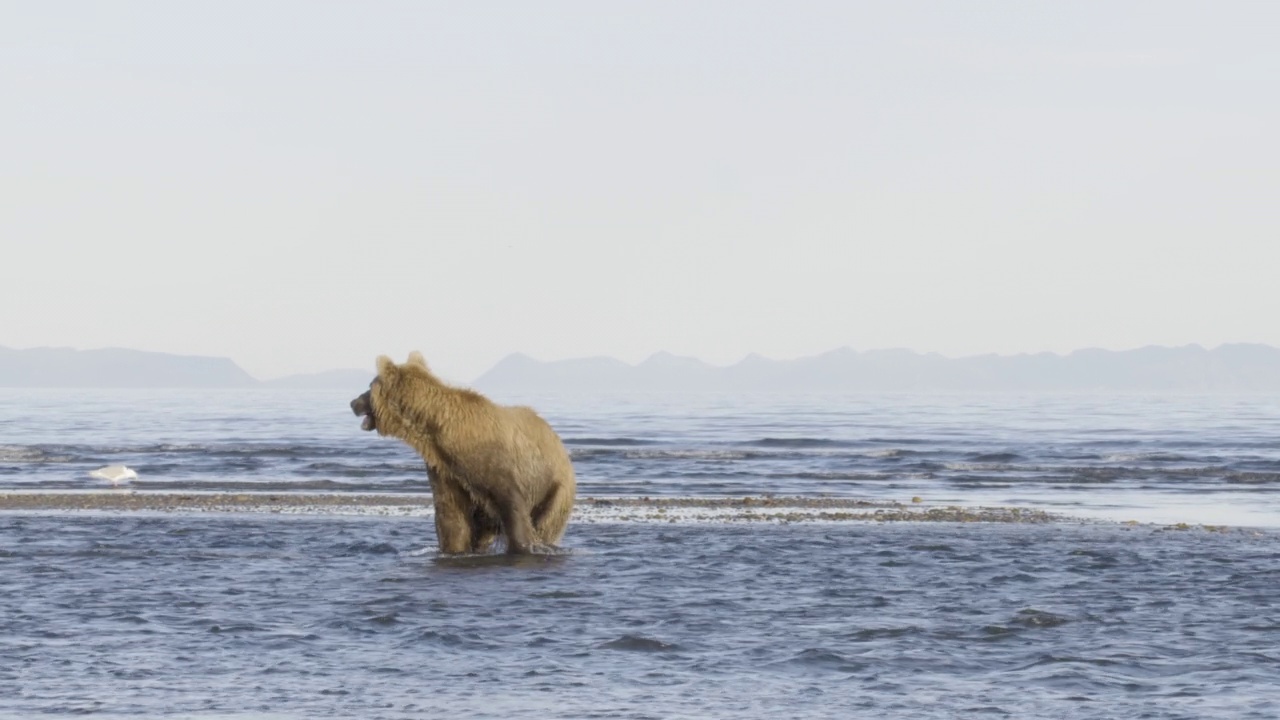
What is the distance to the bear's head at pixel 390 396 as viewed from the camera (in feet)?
55.2

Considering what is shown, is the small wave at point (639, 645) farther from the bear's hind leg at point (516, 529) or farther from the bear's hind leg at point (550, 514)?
the bear's hind leg at point (550, 514)

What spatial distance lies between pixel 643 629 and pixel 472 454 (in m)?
5.09

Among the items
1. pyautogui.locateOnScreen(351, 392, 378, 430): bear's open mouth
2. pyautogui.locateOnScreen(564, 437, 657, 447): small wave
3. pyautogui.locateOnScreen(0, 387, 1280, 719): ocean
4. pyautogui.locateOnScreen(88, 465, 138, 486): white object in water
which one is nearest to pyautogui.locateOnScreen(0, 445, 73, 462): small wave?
pyautogui.locateOnScreen(88, 465, 138, 486): white object in water

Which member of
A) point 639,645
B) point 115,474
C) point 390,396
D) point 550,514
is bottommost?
point 639,645

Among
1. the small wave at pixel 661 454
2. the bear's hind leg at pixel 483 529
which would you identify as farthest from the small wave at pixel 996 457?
the bear's hind leg at pixel 483 529

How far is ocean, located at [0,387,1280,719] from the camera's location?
9664mm

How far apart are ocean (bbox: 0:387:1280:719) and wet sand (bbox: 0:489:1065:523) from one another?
14 cm

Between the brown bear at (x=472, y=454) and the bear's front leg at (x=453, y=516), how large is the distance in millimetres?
11

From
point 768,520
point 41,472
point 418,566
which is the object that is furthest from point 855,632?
point 41,472

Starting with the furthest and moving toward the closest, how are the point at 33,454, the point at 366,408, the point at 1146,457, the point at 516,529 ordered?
the point at 1146,457, the point at 33,454, the point at 366,408, the point at 516,529

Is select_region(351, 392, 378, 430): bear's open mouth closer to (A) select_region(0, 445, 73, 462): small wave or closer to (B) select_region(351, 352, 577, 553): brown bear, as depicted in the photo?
(B) select_region(351, 352, 577, 553): brown bear

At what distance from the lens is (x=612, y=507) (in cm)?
2595

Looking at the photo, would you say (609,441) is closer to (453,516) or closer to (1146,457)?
(1146,457)

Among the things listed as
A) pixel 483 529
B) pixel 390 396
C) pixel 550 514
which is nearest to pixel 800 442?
pixel 550 514
